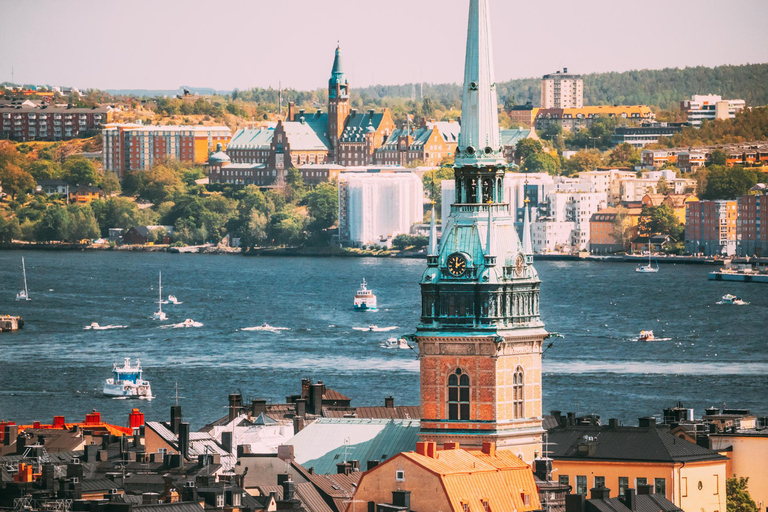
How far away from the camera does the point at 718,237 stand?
187 m

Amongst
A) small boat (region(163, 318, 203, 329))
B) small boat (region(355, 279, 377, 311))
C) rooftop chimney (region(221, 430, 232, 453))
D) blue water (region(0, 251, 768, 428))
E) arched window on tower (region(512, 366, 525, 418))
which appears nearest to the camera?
arched window on tower (region(512, 366, 525, 418))

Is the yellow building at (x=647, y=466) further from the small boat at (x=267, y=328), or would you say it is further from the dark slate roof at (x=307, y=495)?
the small boat at (x=267, y=328)

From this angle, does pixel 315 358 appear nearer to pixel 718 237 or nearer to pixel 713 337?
pixel 713 337

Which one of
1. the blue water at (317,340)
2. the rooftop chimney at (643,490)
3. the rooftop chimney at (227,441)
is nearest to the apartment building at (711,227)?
the blue water at (317,340)

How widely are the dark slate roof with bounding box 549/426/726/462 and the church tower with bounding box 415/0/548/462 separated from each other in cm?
208

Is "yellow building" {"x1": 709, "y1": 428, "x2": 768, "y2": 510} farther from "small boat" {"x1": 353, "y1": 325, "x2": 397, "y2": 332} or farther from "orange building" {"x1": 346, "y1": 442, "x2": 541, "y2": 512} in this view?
"small boat" {"x1": 353, "y1": 325, "x2": 397, "y2": 332}

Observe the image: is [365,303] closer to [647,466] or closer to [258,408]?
[258,408]

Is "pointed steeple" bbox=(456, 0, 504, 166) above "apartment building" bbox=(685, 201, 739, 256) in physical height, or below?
above

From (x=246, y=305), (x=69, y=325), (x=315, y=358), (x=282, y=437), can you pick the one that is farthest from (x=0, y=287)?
(x=282, y=437)

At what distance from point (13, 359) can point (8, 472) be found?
5885 cm

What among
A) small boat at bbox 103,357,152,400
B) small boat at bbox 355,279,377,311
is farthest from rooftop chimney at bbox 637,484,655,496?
small boat at bbox 355,279,377,311

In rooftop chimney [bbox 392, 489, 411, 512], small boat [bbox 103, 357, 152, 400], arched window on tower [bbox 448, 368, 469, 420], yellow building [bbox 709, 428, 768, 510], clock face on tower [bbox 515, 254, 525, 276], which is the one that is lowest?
small boat [bbox 103, 357, 152, 400]

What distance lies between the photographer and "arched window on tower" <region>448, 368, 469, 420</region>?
33.1 m

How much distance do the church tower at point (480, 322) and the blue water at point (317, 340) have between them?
21.2 metres
